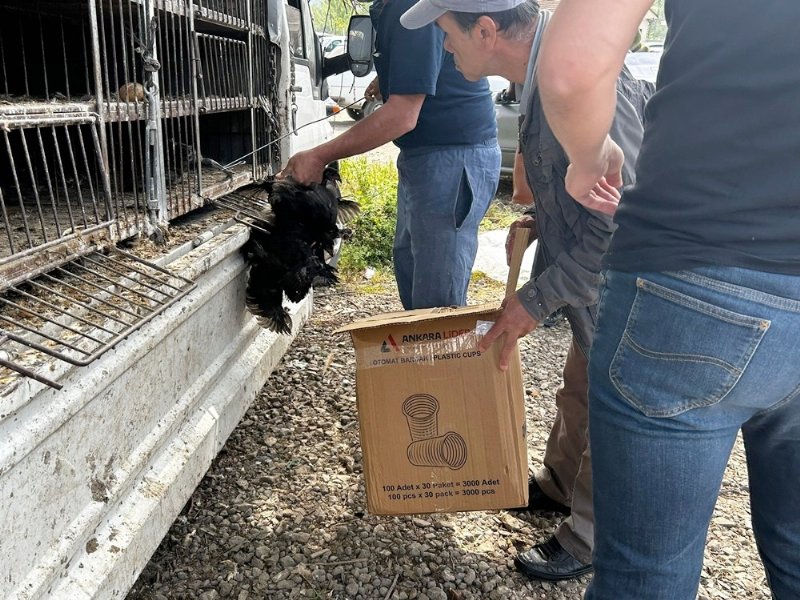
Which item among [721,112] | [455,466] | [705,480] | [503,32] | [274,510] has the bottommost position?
[274,510]

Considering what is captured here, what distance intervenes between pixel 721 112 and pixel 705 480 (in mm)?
662

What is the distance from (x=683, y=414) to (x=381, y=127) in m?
1.87

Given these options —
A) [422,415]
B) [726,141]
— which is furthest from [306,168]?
[726,141]

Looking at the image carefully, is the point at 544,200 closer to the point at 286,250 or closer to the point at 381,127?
the point at 381,127

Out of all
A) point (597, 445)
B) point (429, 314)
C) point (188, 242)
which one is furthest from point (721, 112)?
point (188, 242)

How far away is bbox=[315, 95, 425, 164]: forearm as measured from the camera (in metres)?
2.69

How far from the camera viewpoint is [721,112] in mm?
1097

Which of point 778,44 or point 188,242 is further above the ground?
point 778,44

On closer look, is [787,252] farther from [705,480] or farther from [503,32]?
[503,32]

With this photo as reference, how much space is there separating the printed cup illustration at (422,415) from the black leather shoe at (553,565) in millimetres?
582

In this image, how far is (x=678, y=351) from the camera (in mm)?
1166

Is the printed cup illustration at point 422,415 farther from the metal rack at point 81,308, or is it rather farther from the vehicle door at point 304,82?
the vehicle door at point 304,82

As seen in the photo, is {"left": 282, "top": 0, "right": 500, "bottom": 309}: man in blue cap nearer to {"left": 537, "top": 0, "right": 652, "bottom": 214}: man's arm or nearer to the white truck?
the white truck

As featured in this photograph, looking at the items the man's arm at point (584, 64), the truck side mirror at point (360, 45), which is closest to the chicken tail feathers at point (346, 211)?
the truck side mirror at point (360, 45)
